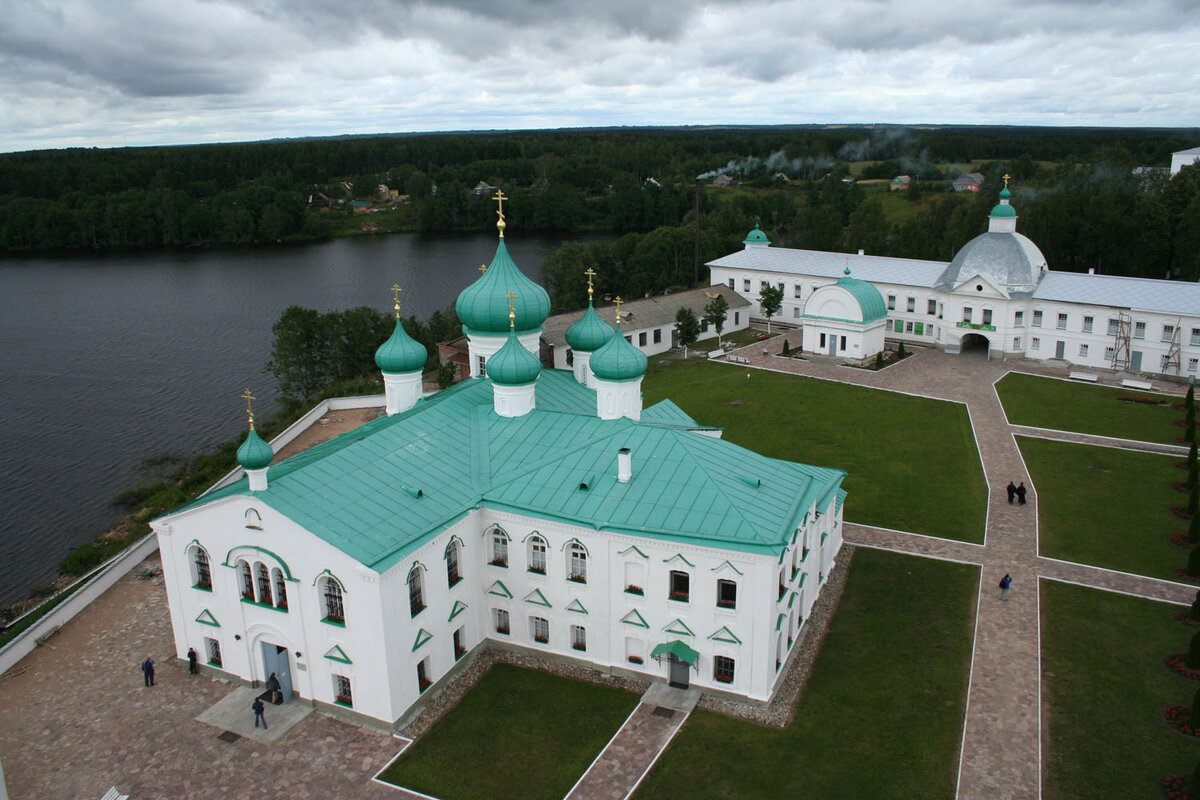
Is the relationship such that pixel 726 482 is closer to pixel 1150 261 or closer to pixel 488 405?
pixel 488 405

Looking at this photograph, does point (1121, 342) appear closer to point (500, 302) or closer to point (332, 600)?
point (500, 302)

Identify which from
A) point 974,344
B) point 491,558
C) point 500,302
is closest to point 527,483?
point 491,558

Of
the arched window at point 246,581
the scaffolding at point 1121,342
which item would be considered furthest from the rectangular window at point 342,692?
the scaffolding at point 1121,342

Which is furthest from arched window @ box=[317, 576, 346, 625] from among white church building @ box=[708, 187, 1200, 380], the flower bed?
white church building @ box=[708, 187, 1200, 380]

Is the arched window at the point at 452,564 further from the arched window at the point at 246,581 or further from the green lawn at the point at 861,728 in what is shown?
the green lawn at the point at 861,728

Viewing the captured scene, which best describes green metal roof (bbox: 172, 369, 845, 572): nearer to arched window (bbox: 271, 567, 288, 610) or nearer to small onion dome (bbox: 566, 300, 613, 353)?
arched window (bbox: 271, 567, 288, 610)

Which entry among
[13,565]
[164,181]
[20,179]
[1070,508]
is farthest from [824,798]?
[20,179]
